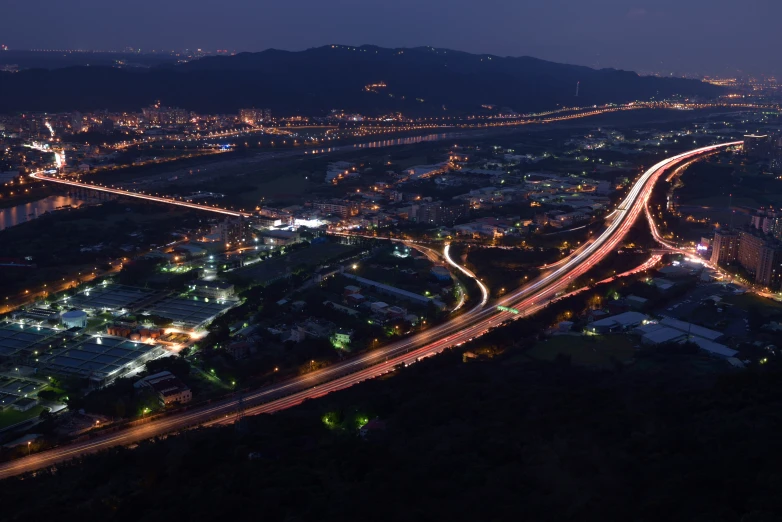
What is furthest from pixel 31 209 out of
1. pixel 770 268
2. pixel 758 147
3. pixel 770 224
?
pixel 758 147

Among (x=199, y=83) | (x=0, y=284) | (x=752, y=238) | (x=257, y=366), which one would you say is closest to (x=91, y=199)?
(x=0, y=284)

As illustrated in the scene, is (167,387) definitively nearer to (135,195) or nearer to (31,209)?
(135,195)

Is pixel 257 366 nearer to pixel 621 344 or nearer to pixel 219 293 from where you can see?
pixel 219 293

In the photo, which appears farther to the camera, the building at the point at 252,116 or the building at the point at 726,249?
the building at the point at 252,116

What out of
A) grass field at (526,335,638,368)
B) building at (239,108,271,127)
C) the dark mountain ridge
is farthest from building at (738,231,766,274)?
the dark mountain ridge

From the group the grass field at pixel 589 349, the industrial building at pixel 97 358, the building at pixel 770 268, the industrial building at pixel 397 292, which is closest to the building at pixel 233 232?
the industrial building at pixel 397 292

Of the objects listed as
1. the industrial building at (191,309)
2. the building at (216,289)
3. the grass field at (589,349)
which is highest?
the grass field at (589,349)

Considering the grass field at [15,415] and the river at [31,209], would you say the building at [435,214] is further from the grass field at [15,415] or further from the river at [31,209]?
the grass field at [15,415]
